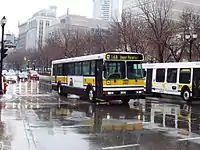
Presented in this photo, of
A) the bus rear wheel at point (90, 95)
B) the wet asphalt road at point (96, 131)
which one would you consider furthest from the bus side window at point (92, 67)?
the wet asphalt road at point (96, 131)

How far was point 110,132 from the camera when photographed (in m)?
12.4

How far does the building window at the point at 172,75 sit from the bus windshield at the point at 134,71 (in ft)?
22.3

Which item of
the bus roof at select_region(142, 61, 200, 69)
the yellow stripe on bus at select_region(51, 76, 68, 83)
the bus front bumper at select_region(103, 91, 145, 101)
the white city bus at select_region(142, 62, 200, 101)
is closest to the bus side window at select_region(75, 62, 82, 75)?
the yellow stripe on bus at select_region(51, 76, 68, 83)

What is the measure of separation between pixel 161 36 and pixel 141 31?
219 inches

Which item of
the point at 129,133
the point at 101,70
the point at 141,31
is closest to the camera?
the point at 129,133

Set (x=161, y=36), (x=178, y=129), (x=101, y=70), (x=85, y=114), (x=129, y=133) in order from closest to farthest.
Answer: (x=129, y=133)
(x=178, y=129)
(x=85, y=114)
(x=101, y=70)
(x=161, y=36)

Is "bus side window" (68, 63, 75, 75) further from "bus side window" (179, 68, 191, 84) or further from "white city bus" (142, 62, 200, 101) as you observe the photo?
"bus side window" (179, 68, 191, 84)

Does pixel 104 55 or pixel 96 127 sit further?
pixel 104 55

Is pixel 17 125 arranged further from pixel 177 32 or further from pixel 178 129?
pixel 177 32

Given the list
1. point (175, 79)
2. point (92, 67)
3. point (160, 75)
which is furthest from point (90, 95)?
point (160, 75)

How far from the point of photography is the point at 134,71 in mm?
21984

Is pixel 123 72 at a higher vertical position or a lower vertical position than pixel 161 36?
lower

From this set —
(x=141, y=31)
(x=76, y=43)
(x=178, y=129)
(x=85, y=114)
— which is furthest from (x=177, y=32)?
(x=178, y=129)

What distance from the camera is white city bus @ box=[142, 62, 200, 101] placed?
2598cm
